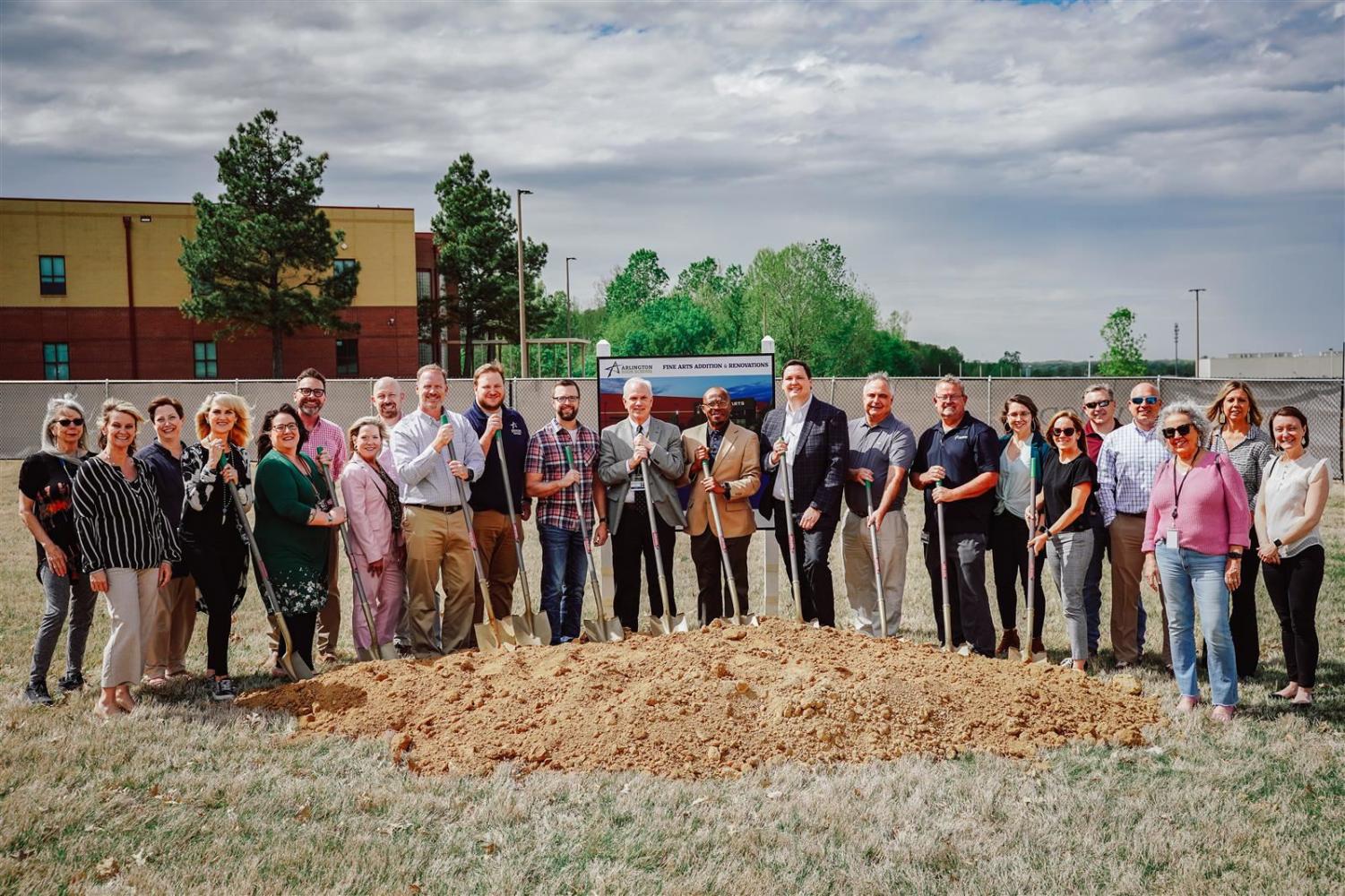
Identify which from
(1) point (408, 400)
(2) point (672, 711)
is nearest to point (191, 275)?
(1) point (408, 400)

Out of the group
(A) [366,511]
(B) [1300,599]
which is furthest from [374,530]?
(B) [1300,599]

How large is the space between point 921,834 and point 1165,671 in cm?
347

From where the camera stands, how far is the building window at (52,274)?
40812 mm

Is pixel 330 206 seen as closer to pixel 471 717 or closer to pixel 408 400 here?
pixel 408 400

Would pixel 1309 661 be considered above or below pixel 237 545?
below

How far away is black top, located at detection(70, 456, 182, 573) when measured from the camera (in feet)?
21.1

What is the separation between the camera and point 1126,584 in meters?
7.56

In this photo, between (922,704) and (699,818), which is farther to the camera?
(922,704)

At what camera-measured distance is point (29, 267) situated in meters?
40.6

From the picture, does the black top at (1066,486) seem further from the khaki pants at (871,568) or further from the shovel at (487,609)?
the shovel at (487,609)

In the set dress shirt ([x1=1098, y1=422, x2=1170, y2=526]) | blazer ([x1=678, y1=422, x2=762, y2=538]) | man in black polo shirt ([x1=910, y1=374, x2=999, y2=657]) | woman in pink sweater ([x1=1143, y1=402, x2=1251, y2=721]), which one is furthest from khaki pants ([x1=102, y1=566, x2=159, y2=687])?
dress shirt ([x1=1098, y1=422, x2=1170, y2=526])

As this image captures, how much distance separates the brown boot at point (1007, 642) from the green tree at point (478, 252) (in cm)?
4030

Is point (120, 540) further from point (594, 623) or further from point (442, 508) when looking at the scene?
point (594, 623)

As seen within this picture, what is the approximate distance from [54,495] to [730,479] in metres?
4.71
